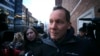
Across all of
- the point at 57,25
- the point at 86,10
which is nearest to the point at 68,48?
the point at 57,25

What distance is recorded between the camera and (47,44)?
1907 mm

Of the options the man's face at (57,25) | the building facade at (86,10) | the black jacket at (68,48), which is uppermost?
the building facade at (86,10)

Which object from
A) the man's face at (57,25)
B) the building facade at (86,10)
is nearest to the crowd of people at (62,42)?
the man's face at (57,25)

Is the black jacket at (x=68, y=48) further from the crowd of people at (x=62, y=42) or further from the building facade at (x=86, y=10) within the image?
the building facade at (x=86, y=10)

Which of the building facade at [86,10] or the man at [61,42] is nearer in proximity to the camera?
the man at [61,42]

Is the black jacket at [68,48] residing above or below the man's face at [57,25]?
below

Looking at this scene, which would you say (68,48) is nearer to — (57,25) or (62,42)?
(62,42)

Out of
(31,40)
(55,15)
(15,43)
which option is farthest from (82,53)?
(15,43)

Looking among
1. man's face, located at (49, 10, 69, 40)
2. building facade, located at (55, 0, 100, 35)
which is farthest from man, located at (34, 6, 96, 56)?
building facade, located at (55, 0, 100, 35)

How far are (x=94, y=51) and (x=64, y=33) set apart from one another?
10.3 inches

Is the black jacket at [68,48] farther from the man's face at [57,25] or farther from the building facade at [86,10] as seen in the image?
the building facade at [86,10]

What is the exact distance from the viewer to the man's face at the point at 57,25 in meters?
1.84

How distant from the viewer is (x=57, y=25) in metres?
1.86

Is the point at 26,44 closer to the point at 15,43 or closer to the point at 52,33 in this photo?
the point at 15,43
